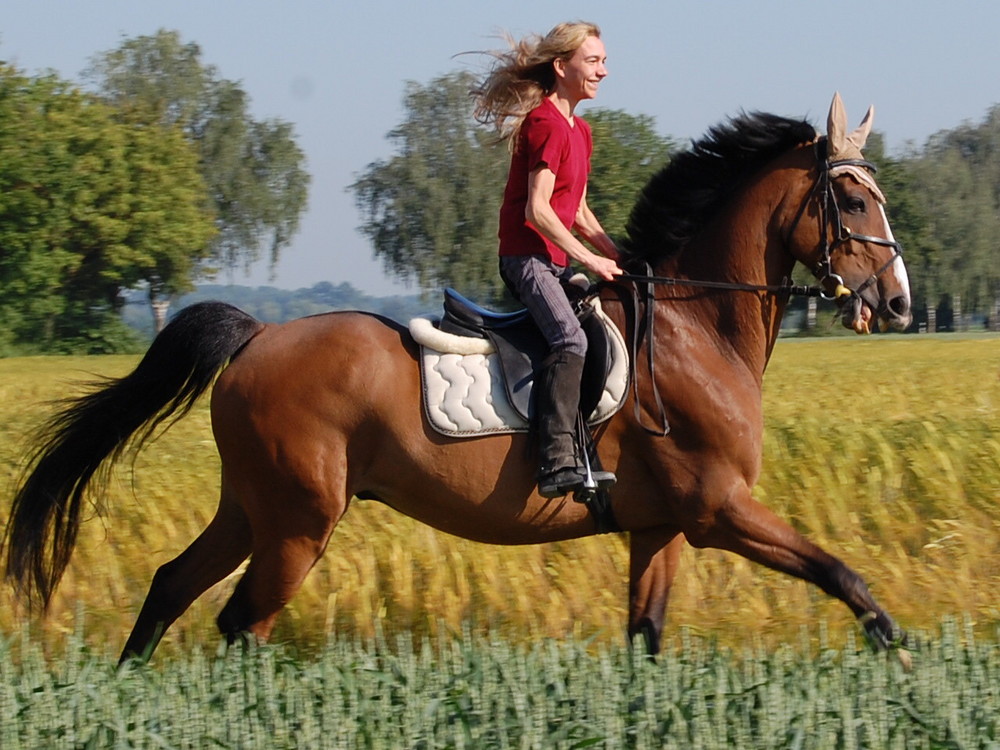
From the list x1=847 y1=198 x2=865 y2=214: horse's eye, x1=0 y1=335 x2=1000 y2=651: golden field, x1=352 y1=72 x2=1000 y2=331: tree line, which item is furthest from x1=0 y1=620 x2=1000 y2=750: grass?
x1=352 y1=72 x2=1000 y2=331: tree line

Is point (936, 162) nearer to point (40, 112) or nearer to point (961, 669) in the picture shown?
point (40, 112)

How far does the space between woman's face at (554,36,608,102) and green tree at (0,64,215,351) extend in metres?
65.4

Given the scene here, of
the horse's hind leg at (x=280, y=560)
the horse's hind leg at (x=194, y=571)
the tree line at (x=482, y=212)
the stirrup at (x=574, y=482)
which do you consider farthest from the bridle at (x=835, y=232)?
the tree line at (x=482, y=212)

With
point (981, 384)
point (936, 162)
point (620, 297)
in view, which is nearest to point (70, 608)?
point (620, 297)

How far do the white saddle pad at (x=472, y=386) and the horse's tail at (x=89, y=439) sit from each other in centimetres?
93

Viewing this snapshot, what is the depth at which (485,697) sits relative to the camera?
15.5 ft

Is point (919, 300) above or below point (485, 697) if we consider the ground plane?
above

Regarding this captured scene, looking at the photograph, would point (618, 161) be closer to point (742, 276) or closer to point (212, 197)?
point (212, 197)

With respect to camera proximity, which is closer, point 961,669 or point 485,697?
point 485,697

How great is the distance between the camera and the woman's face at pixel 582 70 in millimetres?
6055

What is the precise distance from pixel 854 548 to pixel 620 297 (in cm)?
275

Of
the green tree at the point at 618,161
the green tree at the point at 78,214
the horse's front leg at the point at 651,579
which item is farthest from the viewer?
the green tree at the point at 618,161

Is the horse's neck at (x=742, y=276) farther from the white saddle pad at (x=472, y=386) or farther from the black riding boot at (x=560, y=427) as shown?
the black riding boot at (x=560, y=427)

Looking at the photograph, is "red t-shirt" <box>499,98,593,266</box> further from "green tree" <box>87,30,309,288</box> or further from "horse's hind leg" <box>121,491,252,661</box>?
"green tree" <box>87,30,309,288</box>
